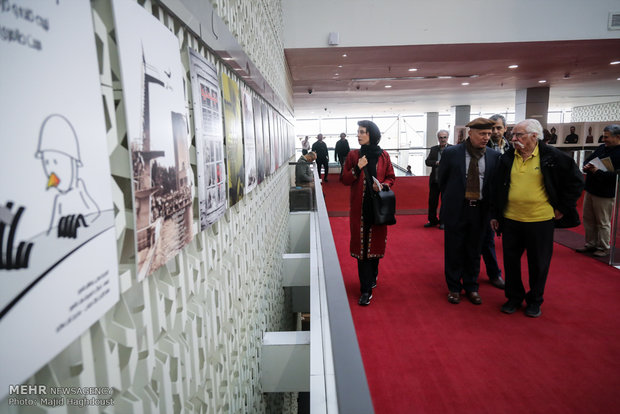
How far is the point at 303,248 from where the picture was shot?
264 inches

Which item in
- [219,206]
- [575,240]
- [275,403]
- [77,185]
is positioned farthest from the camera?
[575,240]

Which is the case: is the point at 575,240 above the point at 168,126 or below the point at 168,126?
below

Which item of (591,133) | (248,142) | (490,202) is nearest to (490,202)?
(490,202)

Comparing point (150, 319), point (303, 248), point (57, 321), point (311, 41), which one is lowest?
point (303, 248)

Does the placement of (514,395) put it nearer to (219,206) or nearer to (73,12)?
(219,206)

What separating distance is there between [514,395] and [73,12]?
2.89 meters

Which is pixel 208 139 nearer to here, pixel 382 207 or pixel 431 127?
pixel 382 207

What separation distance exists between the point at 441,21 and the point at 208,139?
250 inches

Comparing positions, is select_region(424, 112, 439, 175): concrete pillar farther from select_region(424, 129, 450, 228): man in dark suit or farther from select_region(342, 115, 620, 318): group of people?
select_region(342, 115, 620, 318): group of people

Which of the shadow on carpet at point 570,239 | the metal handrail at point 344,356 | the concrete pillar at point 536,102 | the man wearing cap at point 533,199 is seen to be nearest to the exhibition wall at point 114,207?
the metal handrail at point 344,356

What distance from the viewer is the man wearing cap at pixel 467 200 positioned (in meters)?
3.32

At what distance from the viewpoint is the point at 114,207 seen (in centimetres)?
77

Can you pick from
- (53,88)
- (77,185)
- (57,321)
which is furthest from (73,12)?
(57,321)

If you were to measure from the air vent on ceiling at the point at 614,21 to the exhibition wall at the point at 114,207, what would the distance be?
764 centimetres
